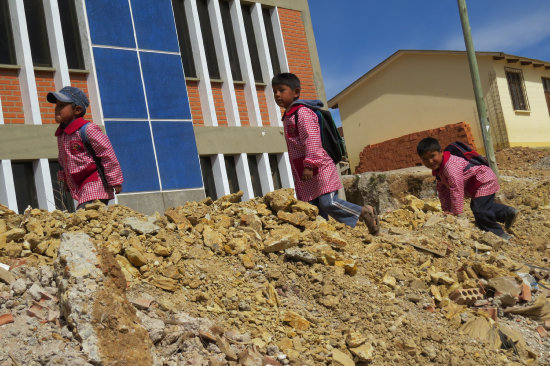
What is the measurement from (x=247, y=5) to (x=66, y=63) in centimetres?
430

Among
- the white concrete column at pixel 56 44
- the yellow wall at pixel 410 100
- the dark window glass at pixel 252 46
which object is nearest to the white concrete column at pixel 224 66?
the dark window glass at pixel 252 46

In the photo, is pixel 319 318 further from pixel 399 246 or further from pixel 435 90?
pixel 435 90

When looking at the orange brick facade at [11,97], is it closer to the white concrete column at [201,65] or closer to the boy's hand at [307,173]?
the white concrete column at [201,65]

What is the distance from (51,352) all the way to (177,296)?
101 cm

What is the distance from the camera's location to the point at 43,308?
3.04 m

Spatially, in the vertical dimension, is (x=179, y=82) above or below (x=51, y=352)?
above

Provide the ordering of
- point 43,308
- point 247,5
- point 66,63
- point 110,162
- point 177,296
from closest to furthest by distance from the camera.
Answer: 1. point 43,308
2. point 177,296
3. point 110,162
4. point 66,63
5. point 247,5

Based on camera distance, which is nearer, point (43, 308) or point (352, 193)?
point (43, 308)

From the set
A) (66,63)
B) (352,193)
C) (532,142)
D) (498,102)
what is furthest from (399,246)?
(532,142)

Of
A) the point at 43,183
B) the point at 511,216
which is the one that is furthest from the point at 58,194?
the point at 511,216

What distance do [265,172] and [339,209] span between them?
632cm

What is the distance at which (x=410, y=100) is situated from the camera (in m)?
21.2

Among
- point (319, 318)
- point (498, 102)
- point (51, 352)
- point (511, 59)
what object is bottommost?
point (319, 318)

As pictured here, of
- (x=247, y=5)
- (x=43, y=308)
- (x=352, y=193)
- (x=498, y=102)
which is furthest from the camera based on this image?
(x=498, y=102)
